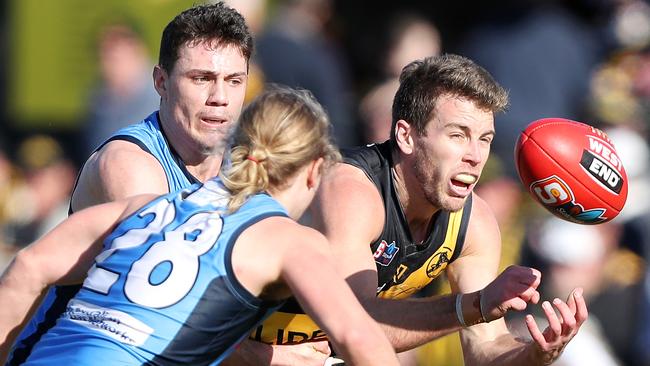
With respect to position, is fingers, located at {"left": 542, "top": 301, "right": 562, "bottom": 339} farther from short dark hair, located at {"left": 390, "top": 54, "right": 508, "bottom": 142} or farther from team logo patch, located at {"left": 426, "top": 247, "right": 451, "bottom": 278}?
short dark hair, located at {"left": 390, "top": 54, "right": 508, "bottom": 142}

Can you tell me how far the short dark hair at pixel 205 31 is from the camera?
19.0 ft

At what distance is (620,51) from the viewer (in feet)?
35.2

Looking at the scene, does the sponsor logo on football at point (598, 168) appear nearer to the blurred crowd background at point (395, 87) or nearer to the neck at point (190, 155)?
the neck at point (190, 155)

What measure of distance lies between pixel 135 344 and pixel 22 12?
8681 millimetres

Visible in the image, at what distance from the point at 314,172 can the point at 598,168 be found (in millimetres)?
1584

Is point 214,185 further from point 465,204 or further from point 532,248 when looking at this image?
point 532,248

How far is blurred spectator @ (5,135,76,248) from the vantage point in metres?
11.3

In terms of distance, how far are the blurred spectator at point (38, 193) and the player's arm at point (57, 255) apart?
6229 mm

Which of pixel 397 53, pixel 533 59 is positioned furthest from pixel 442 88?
pixel 533 59

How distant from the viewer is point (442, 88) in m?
5.87

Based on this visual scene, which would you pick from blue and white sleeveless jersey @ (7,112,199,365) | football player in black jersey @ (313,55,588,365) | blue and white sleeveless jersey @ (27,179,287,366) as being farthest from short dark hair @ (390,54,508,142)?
blue and white sleeveless jersey @ (27,179,287,366)

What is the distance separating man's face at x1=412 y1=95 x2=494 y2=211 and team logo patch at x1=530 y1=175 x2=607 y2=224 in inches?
11.2

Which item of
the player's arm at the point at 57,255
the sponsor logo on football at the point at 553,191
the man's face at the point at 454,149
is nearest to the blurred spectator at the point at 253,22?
the man's face at the point at 454,149

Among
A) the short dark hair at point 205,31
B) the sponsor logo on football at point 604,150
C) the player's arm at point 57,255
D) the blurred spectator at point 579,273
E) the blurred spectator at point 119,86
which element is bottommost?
the blurred spectator at point 579,273
